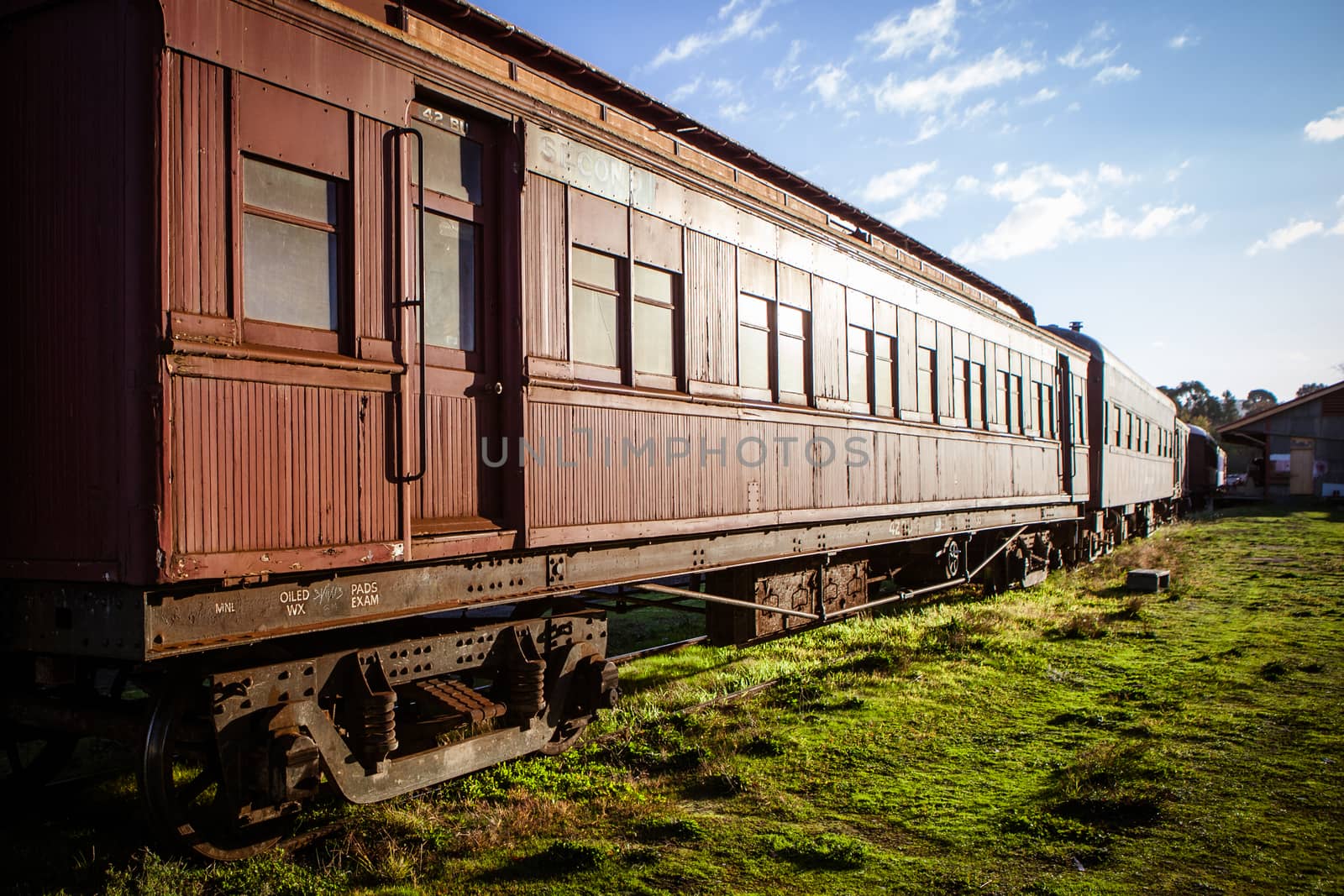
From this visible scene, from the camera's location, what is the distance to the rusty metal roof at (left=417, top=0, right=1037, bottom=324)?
4.87 metres

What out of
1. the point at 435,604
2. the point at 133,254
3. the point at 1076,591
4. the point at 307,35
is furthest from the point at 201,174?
the point at 1076,591

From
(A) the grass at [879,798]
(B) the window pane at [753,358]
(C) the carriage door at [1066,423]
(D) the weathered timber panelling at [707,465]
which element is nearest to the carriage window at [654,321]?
(D) the weathered timber panelling at [707,465]

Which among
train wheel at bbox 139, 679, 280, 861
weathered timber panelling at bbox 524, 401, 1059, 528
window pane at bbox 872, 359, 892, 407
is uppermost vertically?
window pane at bbox 872, 359, 892, 407

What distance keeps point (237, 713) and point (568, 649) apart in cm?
185

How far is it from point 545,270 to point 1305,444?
47.2 m

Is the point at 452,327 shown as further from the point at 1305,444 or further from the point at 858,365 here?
the point at 1305,444

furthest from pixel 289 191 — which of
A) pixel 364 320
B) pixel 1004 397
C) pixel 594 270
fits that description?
pixel 1004 397

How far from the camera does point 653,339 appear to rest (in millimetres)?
5773

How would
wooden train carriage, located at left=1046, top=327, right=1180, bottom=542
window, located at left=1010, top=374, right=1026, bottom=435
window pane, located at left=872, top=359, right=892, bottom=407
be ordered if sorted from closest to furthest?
window pane, located at left=872, top=359, right=892, bottom=407 → window, located at left=1010, top=374, right=1026, bottom=435 → wooden train carriage, located at left=1046, top=327, right=1180, bottom=542

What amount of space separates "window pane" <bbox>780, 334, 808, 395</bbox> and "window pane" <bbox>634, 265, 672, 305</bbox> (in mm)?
1510

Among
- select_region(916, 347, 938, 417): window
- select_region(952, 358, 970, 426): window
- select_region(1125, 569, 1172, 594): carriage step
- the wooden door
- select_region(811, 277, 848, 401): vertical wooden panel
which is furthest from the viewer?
the wooden door

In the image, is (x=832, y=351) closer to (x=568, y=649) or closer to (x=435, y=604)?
(x=568, y=649)

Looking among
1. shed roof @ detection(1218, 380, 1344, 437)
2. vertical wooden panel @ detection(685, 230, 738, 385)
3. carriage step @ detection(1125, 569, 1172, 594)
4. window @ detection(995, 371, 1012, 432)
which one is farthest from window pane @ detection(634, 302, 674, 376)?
shed roof @ detection(1218, 380, 1344, 437)

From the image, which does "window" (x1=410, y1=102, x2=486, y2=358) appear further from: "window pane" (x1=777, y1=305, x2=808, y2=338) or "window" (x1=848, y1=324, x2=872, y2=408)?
"window" (x1=848, y1=324, x2=872, y2=408)
